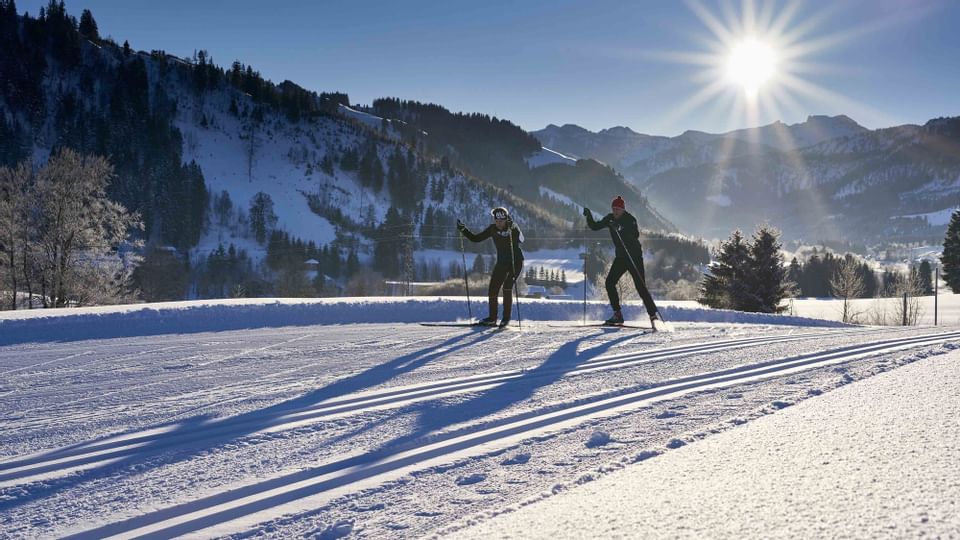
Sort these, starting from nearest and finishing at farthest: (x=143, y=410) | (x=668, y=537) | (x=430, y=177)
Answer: (x=668, y=537), (x=143, y=410), (x=430, y=177)

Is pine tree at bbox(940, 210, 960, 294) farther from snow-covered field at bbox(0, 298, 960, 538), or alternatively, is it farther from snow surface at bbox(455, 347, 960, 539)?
snow surface at bbox(455, 347, 960, 539)

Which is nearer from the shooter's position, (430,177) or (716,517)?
(716,517)

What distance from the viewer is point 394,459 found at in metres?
3.26

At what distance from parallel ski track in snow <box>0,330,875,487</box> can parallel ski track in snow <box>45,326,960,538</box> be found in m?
0.12

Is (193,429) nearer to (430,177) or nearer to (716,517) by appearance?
(716,517)

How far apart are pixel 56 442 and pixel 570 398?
3.77 meters

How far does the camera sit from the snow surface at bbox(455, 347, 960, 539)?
2.20m

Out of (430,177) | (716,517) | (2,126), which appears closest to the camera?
(716,517)

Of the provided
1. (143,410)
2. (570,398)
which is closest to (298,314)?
(143,410)

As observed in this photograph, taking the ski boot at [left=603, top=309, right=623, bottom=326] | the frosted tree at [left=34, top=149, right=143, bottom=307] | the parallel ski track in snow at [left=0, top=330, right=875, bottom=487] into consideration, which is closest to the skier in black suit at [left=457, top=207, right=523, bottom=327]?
the ski boot at [left=603, top=309, right=623, bottom=326]

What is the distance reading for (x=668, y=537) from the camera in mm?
2145

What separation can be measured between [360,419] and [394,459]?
95 cm

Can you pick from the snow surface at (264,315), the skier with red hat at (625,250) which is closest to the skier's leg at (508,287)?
the skier with red hat at (625,250)

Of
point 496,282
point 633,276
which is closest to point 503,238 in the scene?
point 496,282
